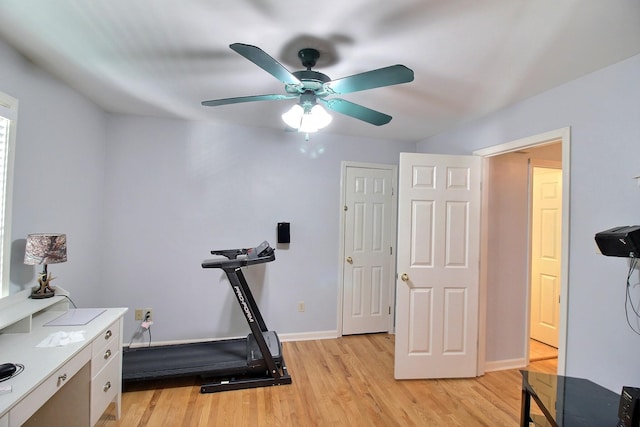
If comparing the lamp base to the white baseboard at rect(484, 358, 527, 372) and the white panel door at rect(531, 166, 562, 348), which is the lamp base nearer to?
the white baseboard at rect(484, 358, 527, 372)

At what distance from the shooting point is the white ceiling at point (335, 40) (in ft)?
4.41

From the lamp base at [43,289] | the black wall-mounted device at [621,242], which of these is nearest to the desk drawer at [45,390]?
the lamp base at [43,289]

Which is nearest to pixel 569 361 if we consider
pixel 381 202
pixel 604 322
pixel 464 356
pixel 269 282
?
pixel 604 322

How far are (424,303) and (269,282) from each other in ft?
5.51

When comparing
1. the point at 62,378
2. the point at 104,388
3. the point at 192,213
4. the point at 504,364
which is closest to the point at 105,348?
the point at 104,388

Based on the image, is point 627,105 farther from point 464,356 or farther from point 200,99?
point 200,99

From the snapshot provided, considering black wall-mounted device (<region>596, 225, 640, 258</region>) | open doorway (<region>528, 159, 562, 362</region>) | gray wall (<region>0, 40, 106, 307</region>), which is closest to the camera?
black wall-mounted device (<region>596, 225, 640, 258</region>)

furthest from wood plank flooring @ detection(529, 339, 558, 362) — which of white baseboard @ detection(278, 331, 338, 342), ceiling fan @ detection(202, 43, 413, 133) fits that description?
ceiling fan @ detection(202, 43, 413, 133)

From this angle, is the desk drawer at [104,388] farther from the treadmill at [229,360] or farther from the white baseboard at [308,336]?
the white baseboard at [308,336]

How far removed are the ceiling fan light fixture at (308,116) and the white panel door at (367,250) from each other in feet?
5.75

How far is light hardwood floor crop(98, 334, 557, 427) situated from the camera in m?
2.09

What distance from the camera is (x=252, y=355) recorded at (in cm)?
263

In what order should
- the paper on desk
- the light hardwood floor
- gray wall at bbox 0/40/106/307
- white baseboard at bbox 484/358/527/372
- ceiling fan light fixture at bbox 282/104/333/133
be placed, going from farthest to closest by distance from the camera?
white baseboard at bbox 484/358/527/372, the light hardwood floor, gray wall at bbox 0/40/106/307, ceiling fan light fixture at bbox 282/104/333/133, the paper on desk

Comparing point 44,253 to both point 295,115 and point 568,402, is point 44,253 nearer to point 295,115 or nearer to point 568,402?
point 295,115
